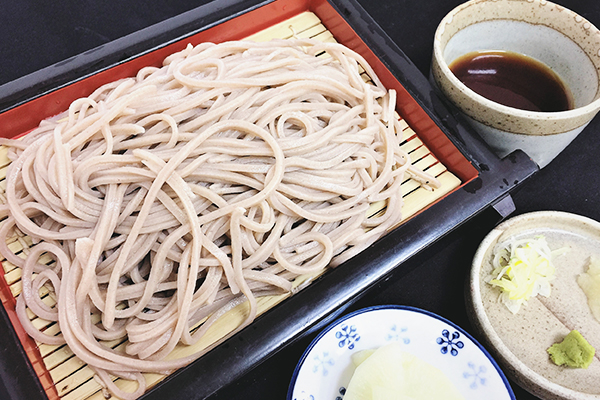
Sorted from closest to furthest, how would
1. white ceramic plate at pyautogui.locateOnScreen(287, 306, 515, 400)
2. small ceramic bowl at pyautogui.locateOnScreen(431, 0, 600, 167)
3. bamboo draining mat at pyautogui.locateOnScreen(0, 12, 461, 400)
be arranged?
bamboo draining mat at pyautogui.locateOnScreen(0, 12, 461, 400), white ceramic plate at pyautogui.locateOnScreen(287, 306, 515, 400), small ceramic bowl at pyautogui.locateOnScreen(431, 0, 600, 167)

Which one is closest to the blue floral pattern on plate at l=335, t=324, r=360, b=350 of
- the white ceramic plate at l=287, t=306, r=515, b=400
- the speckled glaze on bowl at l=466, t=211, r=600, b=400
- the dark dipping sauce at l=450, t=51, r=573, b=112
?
the white ceramic plate at l=287, t=306, r=515, b=400

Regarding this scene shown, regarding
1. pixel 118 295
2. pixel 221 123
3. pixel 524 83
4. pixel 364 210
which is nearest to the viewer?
pixel 118 295

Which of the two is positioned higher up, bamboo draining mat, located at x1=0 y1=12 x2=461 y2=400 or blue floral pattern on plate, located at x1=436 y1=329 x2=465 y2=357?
bamboo draining mat, located at x1=0 y1=12 x2=461 y2=400

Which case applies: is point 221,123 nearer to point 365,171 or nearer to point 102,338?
point 365,171

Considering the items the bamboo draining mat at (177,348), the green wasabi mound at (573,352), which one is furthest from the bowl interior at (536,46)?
the green wasabi mound at (573,352)

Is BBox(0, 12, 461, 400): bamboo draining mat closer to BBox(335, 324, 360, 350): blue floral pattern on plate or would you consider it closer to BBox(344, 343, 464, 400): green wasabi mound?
BBox(335, 324, 360, 350): blue floral pattern on plate

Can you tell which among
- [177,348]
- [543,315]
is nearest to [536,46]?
[543,315]

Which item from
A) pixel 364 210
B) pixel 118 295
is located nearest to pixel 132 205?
pixel 118 295
